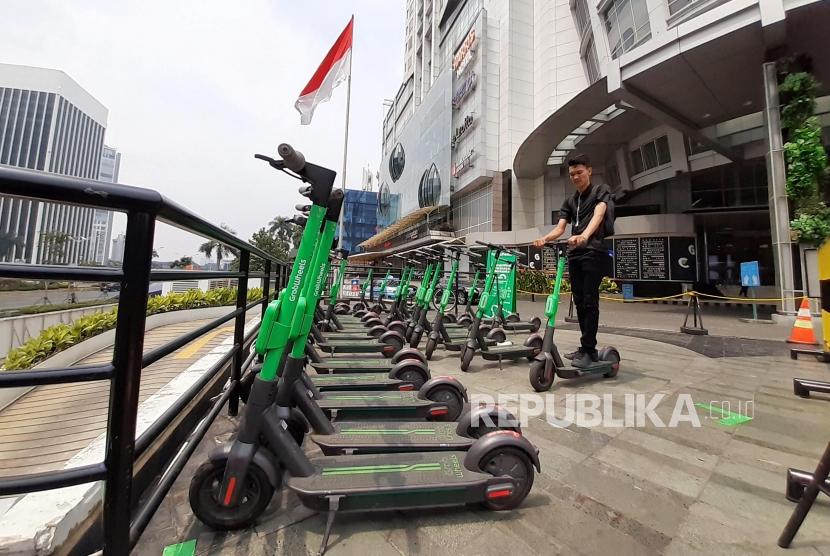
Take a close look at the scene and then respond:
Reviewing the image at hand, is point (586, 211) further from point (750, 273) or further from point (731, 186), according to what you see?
point (731, 186)

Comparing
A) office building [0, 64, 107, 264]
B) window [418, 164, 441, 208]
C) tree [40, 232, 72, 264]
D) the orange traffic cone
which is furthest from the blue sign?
window [418, 164, 441, 208]

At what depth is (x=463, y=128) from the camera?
94.5 feet

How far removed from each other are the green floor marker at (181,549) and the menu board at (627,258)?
2044 cm

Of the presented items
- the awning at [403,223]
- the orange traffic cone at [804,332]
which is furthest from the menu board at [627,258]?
Result: the awning at [403,223]

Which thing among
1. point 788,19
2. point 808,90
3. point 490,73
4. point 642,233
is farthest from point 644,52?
point 490,73

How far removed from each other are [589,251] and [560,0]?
2804 cm

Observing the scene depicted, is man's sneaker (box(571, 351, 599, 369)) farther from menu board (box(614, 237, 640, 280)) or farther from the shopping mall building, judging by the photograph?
menu board (box(614, 237, 640, 280))

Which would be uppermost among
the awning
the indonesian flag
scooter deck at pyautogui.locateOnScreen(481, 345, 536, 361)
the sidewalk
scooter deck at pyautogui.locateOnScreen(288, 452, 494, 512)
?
the awning

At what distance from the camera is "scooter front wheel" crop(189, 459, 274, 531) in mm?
1370

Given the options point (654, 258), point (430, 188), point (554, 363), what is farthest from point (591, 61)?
point (554, 363)

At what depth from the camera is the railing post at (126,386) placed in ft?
3.14

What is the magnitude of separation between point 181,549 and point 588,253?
3.72 meters

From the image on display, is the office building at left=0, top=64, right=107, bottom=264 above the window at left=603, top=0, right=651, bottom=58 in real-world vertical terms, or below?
below

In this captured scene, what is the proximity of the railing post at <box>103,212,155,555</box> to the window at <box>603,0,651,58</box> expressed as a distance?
18.2 meters
